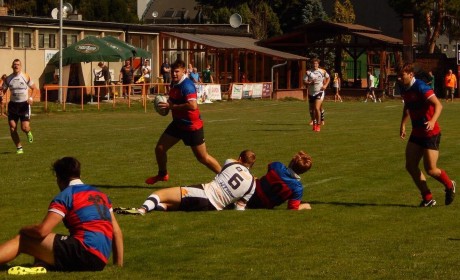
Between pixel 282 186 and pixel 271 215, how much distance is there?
440 mm

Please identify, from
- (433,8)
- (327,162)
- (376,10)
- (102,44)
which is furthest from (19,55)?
(376,10)

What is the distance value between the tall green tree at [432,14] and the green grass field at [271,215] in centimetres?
5533

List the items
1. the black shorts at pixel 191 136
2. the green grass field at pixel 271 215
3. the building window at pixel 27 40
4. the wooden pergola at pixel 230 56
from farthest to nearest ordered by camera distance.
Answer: the wooden pergola at pixel 230 56 < the building window at pixel 27 40 < the black shorts at pixel 191 136 < the green grass field at pixel 271 215

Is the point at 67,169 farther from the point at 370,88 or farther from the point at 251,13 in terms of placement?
the point at 251,13

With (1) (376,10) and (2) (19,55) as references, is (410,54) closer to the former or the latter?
(2) (19,55)

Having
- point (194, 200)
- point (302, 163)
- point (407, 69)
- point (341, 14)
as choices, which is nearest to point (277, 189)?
point (302, 163)

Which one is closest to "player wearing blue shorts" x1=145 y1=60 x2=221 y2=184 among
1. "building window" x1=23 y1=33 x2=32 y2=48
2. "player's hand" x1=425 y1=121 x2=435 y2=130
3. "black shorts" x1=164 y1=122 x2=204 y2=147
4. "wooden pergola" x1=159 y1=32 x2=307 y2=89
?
"black shorts" x1=164 y1=122 x2=204 y2=147

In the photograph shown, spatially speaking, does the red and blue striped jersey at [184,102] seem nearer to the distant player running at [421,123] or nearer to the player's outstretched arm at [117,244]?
the distant player running at [421,123]

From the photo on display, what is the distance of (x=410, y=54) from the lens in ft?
222

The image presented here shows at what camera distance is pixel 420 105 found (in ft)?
48.2

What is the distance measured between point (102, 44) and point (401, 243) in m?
38.4

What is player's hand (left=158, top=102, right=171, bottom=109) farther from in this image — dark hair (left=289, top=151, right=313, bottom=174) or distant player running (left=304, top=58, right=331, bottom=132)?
distant player running (left=304, top=58, right=331, bottom=132)

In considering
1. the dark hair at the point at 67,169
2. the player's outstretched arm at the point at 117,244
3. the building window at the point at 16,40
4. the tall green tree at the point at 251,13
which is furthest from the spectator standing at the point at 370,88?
the dark hair at the point at 67,169

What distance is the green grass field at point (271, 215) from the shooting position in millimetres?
10500
